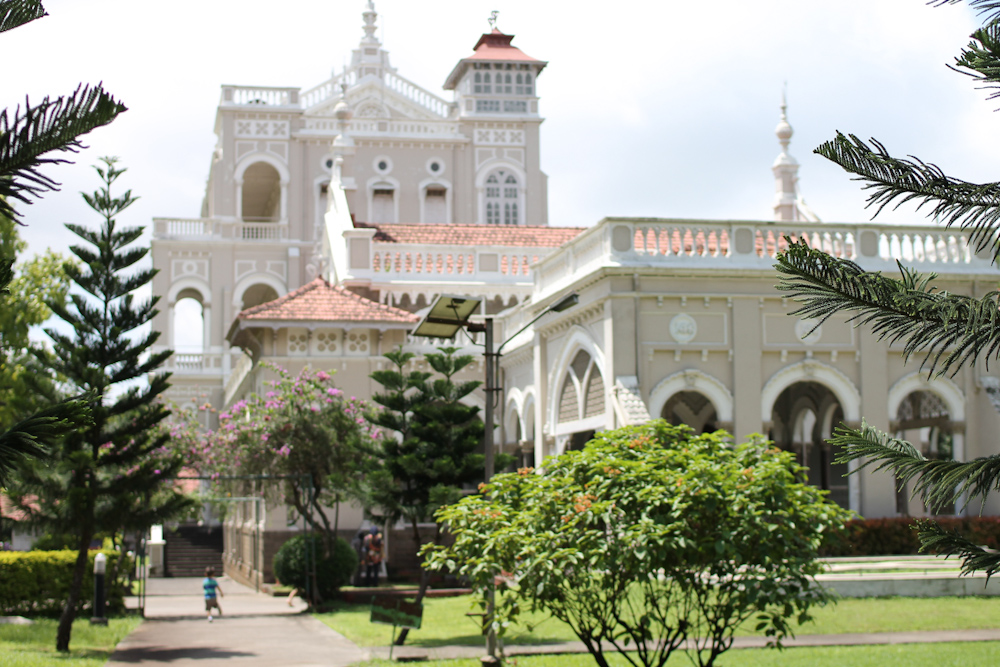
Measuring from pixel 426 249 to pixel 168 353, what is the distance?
13.3 meters

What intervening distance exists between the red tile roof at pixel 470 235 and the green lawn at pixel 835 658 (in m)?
19.1

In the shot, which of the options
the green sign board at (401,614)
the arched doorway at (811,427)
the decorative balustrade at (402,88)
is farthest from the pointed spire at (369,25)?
the green sign board at (401,614)

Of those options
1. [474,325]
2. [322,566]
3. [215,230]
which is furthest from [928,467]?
[215,230]

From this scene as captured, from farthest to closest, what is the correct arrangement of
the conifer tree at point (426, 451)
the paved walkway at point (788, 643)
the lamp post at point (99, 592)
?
the conifer tree at point (426, 451) < the lamp post at point (99, 592) < the paved walkway at point (788, 643)

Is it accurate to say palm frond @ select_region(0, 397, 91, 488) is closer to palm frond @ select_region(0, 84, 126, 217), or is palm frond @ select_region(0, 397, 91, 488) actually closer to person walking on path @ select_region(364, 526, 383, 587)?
palm frond @ select_region(0, 84, 126, 217)

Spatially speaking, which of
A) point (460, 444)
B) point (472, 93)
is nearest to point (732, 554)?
point (460, 444)

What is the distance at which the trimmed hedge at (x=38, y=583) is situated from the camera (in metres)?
20.5

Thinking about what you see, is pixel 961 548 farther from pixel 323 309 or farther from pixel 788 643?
pixel 323 309

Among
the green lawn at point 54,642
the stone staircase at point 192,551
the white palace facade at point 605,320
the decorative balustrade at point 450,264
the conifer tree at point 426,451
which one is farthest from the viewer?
the stone staircase at point 192,551

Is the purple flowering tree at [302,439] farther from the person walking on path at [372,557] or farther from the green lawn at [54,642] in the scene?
the green lawn at [54,642]

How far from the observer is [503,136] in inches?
2014

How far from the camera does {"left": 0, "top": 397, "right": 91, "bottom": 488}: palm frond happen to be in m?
5.91

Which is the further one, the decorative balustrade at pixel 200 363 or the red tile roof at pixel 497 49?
the red tile roof at pixel 497 49

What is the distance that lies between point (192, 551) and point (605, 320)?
23.3m
